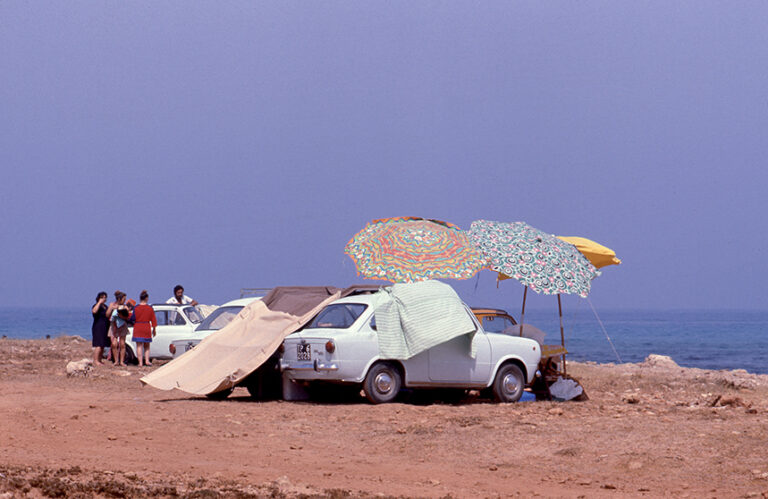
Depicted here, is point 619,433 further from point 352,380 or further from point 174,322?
point 174,322

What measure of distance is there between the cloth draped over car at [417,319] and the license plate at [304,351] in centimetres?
105

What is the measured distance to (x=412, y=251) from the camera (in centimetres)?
1526

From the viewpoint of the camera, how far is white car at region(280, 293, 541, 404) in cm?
1398

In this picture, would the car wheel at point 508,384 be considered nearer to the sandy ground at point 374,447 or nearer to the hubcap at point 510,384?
the hubcap at point 510,384

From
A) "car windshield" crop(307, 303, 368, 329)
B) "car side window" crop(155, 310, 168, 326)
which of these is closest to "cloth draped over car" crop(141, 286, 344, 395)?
"car windshield" crop(307, 303, 368, 329)

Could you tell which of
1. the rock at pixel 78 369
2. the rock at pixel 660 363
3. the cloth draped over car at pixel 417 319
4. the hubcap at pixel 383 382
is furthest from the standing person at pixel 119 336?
the rock at pixel 660 363

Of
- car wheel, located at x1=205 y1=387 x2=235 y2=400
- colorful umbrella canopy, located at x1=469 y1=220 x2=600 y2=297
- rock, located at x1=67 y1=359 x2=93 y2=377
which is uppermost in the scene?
colorful umbrella canopy, located at x1=469 y1=220 x2=600 y2=297

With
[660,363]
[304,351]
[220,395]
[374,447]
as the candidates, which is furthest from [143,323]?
[660,363]

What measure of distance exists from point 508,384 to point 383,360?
91.5 inches

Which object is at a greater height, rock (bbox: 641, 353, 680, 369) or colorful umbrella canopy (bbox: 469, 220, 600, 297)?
colorful umbrella canopy (bbox: 469, 220, 600, 297)

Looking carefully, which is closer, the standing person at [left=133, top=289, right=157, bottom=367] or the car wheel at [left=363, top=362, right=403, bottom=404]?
the car wheel at [left=363, top=362, right=403, bottom=404]

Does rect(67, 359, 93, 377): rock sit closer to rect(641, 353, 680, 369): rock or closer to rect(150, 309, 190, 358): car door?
rect(150, 309, 190, 358): car door

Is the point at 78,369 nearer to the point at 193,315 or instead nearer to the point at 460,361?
the point at 193,315

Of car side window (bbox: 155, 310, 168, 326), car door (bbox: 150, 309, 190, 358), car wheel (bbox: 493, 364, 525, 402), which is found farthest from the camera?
car side window (bbox: 155, 310, 168, 326)
